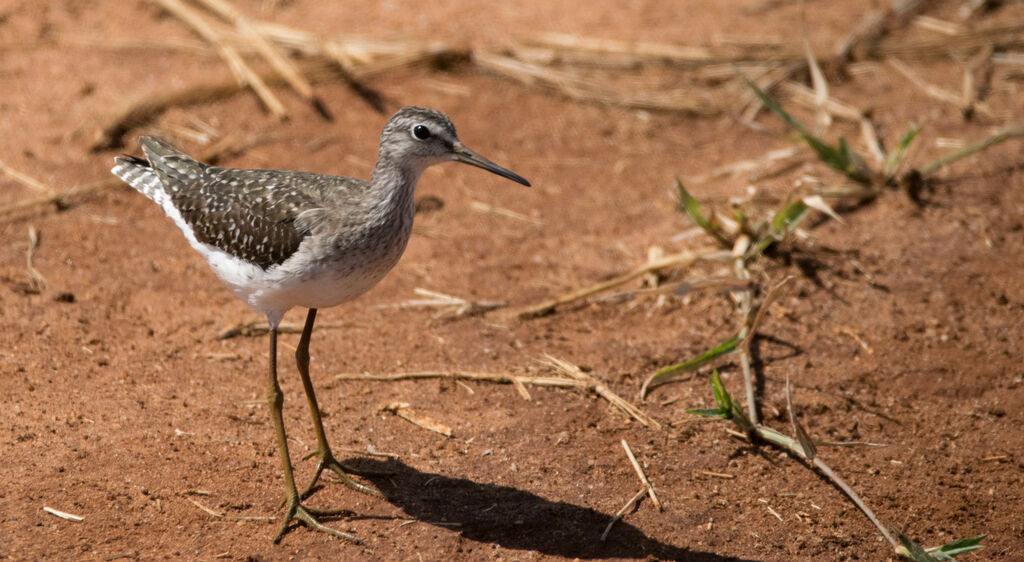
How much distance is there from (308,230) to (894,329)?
444cm

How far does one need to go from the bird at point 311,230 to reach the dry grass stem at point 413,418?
0.58 metres

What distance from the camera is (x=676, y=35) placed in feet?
35.1

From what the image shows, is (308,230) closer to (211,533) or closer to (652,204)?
(211,533)

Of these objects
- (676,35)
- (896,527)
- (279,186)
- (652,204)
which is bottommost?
(896,527)

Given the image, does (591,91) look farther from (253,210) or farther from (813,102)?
(253,210)

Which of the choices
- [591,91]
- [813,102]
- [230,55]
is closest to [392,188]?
[591,91]

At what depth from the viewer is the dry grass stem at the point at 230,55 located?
31.0ft

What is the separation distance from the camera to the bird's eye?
17.2 feet

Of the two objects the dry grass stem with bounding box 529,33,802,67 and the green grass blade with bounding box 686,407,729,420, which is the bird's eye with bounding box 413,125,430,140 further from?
the dry grass stem with bounding box 529,33,802,67

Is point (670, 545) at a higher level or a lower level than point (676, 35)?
lower

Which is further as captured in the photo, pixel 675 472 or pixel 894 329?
pixel 894 329

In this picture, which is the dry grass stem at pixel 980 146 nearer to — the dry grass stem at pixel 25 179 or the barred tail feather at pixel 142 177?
the barred tail feather at pixel 142 177

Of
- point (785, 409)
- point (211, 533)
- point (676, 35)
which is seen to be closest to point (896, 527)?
point (785, 409)

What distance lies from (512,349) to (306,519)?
2156mm
